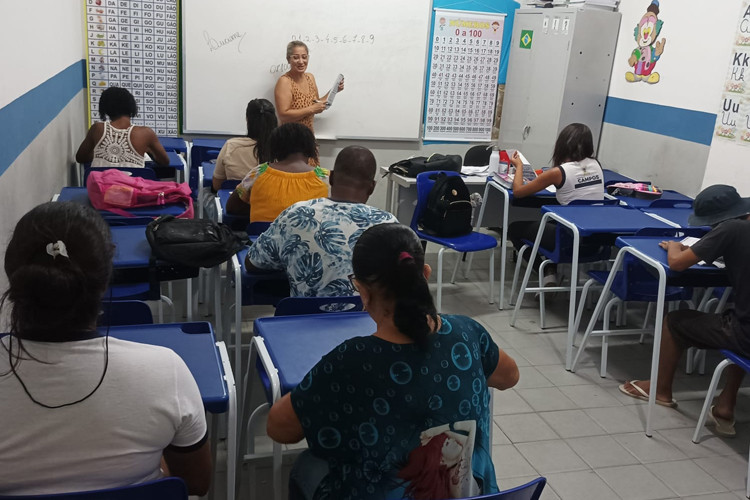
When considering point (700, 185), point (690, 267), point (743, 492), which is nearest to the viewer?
point (743, 492)

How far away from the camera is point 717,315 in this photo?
3117 mm

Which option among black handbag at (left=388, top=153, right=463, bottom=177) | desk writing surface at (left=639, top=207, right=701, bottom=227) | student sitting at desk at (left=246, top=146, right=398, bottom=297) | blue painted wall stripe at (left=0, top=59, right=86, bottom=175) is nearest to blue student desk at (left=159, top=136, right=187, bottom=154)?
blue painted wall stripe at (left=0, top=59, right=86, bottom=175)

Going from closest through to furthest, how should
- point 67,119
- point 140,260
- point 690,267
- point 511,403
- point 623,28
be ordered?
point 140,260 → point 690,267 → point 511,403 → point 67,119 → point 623,28

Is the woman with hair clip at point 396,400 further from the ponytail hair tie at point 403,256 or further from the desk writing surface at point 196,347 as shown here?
the desk writing surface at point 196,347

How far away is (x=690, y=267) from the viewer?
3029 millimetres

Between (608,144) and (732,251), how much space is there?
3.02m

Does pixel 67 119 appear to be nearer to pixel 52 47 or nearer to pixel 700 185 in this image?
pixel 52 47

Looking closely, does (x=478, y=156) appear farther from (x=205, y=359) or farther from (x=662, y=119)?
(x=205, y=359)

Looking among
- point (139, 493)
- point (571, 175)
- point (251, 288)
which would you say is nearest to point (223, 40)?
point (571, 175)

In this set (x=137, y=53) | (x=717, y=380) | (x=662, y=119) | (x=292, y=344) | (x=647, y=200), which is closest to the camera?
(x=292, y=344)

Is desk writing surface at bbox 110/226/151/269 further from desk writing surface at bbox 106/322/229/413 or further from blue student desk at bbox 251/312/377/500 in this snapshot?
blue student desk at bbox 251/312/377/500

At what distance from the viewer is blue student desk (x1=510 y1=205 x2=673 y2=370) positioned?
11.7 ft

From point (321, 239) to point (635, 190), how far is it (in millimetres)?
2979

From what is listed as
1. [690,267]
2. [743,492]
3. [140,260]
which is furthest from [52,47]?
[743,492]
